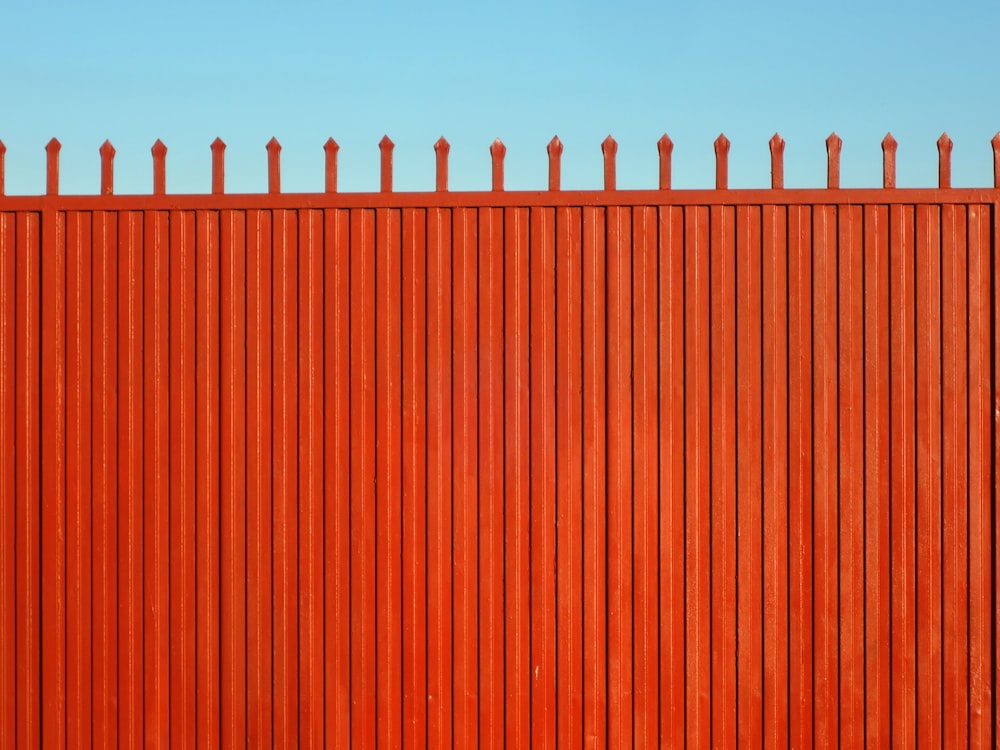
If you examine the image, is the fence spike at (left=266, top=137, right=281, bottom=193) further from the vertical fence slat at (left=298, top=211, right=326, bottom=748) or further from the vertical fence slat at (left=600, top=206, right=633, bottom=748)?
the vertical fence slat at (left=600, top=206, right=633, bottom=748)

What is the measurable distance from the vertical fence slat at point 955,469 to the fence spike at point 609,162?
1.64 meters

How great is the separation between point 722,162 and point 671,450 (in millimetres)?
1439

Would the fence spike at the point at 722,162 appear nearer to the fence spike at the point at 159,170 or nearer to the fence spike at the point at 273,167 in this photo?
the fence spike at the point at 273,167

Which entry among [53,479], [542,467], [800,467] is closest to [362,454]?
[542,467]

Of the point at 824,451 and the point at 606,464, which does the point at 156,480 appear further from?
the point at 824,451

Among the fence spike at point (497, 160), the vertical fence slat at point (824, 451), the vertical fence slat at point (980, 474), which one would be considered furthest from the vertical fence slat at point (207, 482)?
the vertical fence slat at point (980, 474)

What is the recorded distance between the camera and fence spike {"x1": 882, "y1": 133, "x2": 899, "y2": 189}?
4184mm

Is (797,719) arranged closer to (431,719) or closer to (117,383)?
(431,719)

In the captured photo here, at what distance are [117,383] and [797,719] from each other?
3.79 metres

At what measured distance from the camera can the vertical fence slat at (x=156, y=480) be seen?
4293 mm

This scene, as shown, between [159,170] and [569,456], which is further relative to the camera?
[159,170]

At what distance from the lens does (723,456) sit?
4.15 m

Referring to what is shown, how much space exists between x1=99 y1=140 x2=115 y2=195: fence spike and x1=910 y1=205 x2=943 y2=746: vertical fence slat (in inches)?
160

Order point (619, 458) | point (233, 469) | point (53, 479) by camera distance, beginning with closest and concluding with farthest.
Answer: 1. point (619, 458)
2. point (233, 469)
3. point (53, 479)
